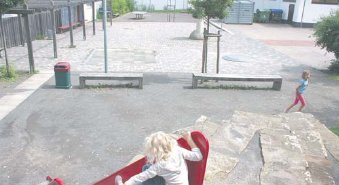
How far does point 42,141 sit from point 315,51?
17.1m

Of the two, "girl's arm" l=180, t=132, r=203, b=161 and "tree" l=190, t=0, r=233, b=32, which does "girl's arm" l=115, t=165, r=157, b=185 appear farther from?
"tree" l=190, t=0, r=233, b=32

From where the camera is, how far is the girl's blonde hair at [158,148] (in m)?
3.84

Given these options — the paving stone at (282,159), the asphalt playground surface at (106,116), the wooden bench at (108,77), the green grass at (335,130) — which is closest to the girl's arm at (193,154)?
the paving stone at (282,159)

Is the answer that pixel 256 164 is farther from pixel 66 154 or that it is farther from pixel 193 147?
pixel 66 154

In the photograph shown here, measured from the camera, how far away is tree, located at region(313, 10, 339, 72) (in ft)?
47.1

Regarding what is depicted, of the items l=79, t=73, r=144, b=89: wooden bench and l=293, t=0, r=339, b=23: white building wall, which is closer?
l=79, t=73, r=144, b=89: wooden bench

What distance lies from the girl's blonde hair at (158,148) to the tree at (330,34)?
1245cm

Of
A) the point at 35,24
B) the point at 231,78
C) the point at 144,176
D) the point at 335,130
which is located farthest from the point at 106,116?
the point at 35,24

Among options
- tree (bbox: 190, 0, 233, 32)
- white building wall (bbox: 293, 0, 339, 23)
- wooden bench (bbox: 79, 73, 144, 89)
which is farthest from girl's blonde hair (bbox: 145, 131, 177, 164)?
white building wall (bbox: 293, 0, 339, 23)

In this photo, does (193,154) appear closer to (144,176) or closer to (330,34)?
(144,176)

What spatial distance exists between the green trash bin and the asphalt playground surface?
8.6 inches

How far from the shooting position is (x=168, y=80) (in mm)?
12320

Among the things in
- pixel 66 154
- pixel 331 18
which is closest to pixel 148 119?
pixel 66 154

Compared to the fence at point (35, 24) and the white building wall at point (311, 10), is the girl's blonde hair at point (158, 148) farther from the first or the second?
the white building wall at point (311, 10)
